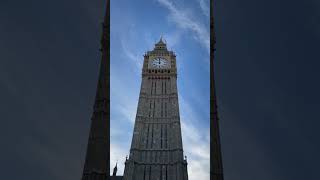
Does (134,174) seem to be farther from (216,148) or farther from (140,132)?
(216,148)

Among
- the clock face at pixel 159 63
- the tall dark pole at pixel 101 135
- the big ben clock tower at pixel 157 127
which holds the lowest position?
the tall dark pole at pixel 101 135

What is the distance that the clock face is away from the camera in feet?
279

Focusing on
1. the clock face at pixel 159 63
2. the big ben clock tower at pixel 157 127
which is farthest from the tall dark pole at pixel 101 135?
the clock face at pixel 159 63

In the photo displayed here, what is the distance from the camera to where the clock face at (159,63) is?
8500cm

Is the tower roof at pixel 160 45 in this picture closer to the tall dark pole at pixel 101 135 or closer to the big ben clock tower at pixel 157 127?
the big ben clock tower at pixel 157 127

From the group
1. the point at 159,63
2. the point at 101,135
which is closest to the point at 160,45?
the point at 159,63

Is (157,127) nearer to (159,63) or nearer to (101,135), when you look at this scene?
(159,63)

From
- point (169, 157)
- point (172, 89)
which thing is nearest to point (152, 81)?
point (172, 89)

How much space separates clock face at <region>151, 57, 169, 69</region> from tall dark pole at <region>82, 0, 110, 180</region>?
75.3 meters

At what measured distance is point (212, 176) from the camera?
942 cm

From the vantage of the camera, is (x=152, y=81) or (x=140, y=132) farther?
(x=152, y=81)

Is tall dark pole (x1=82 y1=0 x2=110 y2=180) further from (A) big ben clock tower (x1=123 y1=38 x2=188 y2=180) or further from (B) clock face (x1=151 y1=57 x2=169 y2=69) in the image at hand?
(B) clock face (x1=151 y1=57 x2=169 y2=69)

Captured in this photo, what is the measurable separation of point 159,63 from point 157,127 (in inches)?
839

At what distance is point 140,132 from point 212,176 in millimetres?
60419
